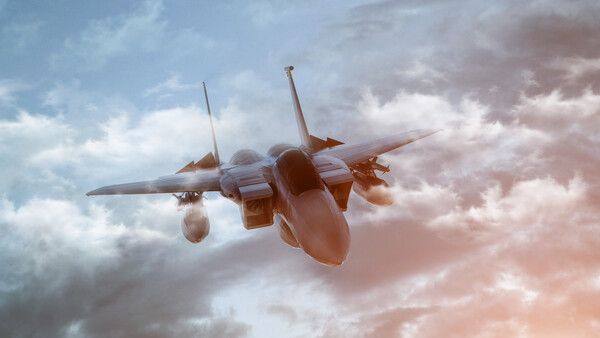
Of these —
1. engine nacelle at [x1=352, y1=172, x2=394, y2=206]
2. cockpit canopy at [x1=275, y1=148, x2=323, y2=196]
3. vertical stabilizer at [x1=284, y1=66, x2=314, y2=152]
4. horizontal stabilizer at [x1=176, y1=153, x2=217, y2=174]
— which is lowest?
engine nacelle at [x1=352, y1=172, x2=394, y2=206]

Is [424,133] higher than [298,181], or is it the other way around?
[424,133]

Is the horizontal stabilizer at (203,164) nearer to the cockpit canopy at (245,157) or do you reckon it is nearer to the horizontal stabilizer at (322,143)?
the cockpit canopy at (245,157)

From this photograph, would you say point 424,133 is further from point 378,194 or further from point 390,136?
point 378,194

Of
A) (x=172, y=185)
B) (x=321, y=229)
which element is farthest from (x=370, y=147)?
(x=172, y=185)

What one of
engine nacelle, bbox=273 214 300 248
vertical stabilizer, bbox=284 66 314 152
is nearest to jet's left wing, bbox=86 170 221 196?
engine nacelle, bbox=273 214 300 248

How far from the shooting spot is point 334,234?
59.6 ft

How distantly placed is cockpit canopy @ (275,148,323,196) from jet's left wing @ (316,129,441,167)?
402 inches

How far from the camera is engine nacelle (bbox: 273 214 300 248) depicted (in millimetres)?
24112

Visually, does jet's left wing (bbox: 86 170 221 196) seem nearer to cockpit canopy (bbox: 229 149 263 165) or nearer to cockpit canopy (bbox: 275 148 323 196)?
cockpit canopy (bbox: 229 149 263 165)

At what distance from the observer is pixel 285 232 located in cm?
2461

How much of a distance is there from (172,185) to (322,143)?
50.0ft

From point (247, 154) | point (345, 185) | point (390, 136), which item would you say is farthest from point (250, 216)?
point (390, 136)

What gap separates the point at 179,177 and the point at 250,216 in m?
13.3

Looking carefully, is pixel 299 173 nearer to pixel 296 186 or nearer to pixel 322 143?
pixel 296 186
